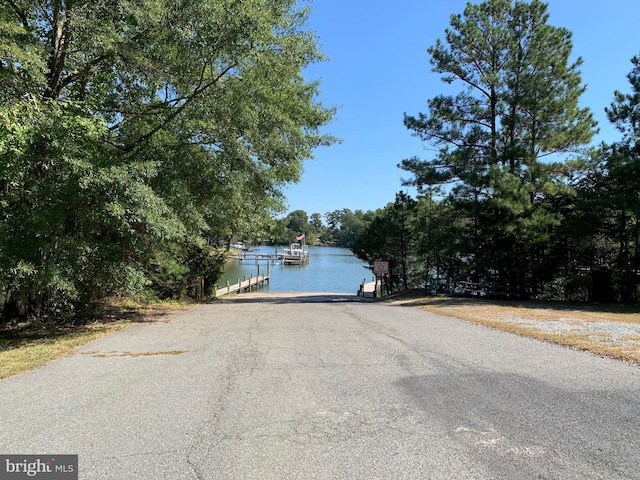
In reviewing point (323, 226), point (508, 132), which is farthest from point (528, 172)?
point (323, 226)

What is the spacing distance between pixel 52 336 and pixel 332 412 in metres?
7.04

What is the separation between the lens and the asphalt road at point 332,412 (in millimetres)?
3027

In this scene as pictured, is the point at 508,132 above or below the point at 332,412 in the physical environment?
above

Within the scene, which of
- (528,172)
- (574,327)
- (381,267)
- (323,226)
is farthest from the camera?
(323,226)

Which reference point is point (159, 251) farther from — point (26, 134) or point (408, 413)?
point (408, 413)

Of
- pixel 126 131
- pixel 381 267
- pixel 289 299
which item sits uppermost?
pixel 126 131

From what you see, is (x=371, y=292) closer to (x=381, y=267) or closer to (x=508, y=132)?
(x=381, y=267)

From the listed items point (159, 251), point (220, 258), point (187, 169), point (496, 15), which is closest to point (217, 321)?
point (159, 251)

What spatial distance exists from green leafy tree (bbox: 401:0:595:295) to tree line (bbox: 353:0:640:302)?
4 centimetres

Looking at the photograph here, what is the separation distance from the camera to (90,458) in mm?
3137

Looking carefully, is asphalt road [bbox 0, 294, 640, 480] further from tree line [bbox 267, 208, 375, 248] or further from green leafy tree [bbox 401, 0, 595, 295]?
tree line [bbox 267, 208, 375, 248]

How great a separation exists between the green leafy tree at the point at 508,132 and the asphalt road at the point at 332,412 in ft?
35.6

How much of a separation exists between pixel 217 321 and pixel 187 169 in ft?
12.7

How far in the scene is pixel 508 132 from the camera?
18.2 meters
